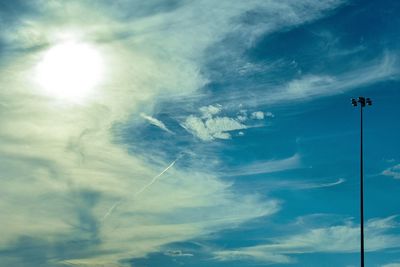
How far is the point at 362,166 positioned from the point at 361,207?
16.2 feet

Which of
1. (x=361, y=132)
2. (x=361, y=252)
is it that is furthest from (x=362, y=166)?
(x=361, y=252)

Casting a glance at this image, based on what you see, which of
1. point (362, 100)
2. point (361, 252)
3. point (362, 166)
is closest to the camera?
point (361, 252)

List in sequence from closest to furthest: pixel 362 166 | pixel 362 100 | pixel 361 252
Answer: pixel 361 252, pixel 362 166, pixel 362 100

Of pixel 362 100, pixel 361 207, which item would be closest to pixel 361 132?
pixel 362 100

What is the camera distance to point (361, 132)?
67188 mm

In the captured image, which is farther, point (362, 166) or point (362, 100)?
point (362, 100)

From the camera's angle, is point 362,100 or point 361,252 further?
point 362,100

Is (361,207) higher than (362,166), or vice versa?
(362,166)

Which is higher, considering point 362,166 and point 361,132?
point 361,132

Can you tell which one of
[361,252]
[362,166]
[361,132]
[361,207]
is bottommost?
[361,252]

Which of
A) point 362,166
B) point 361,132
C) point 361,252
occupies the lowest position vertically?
point 361,252

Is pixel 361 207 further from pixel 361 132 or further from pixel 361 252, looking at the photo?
pixel 361 132

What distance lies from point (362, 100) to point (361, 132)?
3513 mm

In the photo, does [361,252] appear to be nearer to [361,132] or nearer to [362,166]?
[362,166]
